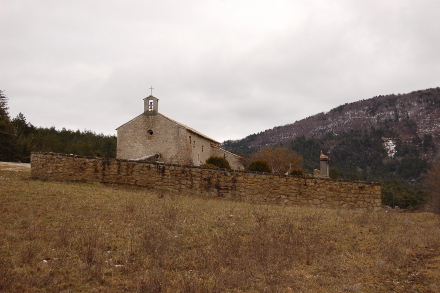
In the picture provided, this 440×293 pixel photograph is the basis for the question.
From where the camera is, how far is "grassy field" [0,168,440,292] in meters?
5.82

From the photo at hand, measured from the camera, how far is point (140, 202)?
11961mm

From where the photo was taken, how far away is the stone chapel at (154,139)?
1294 inches

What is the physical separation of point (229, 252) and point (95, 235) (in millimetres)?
2977

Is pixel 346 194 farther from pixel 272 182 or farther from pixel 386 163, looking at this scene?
pixel 386 163

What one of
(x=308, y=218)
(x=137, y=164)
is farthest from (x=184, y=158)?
(x=308, y=218)

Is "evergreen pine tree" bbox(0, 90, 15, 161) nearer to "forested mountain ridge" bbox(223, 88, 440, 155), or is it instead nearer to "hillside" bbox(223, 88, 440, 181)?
"hillside" bbox(223, 88, 440, 181)

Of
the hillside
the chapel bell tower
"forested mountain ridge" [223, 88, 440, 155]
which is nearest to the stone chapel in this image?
the chapel bell tower

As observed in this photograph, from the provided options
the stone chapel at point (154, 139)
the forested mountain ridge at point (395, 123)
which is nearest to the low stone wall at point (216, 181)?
the stone chapel at point (154, 139)

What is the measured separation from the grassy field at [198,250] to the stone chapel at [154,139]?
70.7 feet

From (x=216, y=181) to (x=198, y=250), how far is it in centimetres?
855

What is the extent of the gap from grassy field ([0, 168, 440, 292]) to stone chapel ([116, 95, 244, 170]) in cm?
2154

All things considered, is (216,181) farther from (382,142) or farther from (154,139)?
(382,142)

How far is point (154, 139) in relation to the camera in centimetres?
3353

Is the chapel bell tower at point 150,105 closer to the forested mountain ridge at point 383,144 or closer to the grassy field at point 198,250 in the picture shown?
the grassy field at point 198,250
